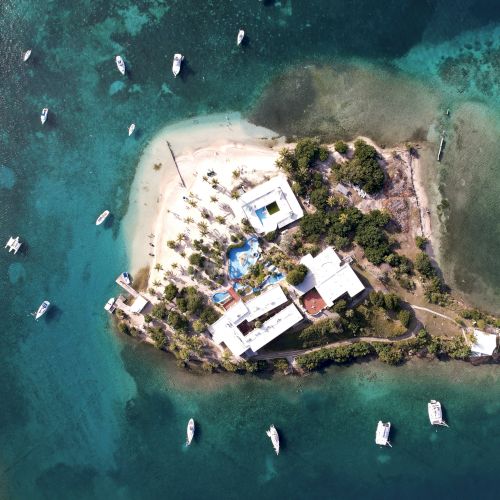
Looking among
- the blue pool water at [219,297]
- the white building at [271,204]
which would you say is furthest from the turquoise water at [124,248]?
the blue pool water at [219,297]

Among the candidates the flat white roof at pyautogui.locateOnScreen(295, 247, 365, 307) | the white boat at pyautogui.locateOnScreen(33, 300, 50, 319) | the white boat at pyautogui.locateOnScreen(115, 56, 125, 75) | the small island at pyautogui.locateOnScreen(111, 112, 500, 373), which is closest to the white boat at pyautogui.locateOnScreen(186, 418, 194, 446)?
the small island at pyautogui.locateOnScreen(111, 112, 500, 373)

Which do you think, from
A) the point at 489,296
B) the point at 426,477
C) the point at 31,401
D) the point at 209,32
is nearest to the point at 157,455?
the point at 31,401

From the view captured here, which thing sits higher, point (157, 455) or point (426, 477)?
point (157, 455)

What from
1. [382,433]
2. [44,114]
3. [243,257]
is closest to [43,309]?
[44,114]

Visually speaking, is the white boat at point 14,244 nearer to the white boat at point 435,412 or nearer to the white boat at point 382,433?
the white boat at point 382,433

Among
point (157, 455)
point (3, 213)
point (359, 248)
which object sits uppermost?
point (3, 213)

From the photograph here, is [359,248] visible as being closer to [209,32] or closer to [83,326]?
[209,32]
